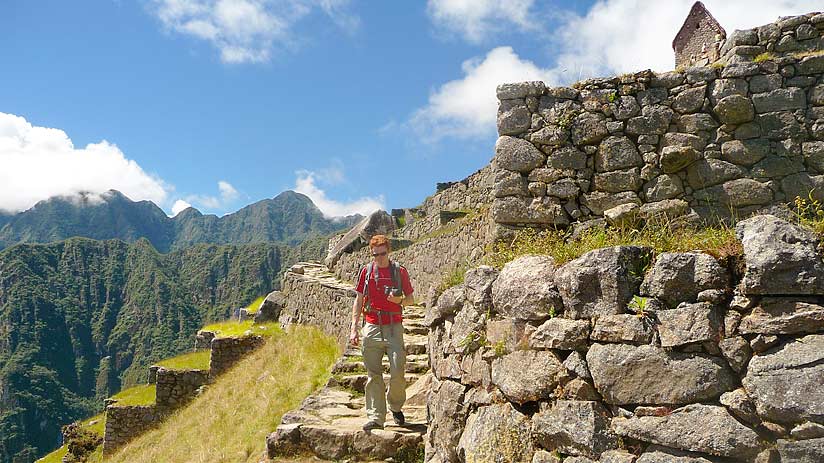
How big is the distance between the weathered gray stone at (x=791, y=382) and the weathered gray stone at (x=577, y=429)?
757 mm

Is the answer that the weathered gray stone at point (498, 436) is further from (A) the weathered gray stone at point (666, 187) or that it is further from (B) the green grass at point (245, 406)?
(A) the weathered gray stone at point (666, 187)

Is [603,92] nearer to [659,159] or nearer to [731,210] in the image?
[659,159]

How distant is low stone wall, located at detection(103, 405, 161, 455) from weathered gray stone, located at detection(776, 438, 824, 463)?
14717 millimetres

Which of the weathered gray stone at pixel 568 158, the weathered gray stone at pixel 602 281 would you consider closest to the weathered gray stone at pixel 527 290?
the weathered gray stone at pixel 602 281

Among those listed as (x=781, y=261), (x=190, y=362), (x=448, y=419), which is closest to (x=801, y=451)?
(x=781, y=261)

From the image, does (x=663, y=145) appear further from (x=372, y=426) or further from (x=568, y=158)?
(x=372, y=426)

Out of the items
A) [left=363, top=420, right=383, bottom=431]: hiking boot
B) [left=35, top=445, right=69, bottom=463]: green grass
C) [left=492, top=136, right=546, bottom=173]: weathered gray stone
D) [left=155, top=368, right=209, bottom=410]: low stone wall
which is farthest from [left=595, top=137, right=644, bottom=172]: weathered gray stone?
[left=35, top=445, right=69, bottom=463]: green grass

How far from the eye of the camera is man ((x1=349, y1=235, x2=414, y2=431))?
564 cm

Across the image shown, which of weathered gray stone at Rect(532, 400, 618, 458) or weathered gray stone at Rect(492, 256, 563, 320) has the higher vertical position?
weathered gray stone at Rect(492, 256, 563, 320)

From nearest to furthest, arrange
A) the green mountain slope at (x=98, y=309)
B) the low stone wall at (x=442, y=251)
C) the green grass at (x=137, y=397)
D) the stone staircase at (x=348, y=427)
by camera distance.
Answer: the stone staircase at (x=348, y=427) → the low stone wall at (x=442, y=251) → the green grass at (x=137, y=397) → the green mountain slope at (x=98, y=309)

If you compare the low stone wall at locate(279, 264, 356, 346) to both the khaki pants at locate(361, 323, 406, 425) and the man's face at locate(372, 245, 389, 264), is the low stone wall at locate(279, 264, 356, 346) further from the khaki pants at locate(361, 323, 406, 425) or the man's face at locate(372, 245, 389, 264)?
the man's face at locate(372, 245, 389, 264)

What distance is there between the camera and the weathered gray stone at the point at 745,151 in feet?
18.3

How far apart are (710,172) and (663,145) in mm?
552

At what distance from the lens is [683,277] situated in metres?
→ 2.96
